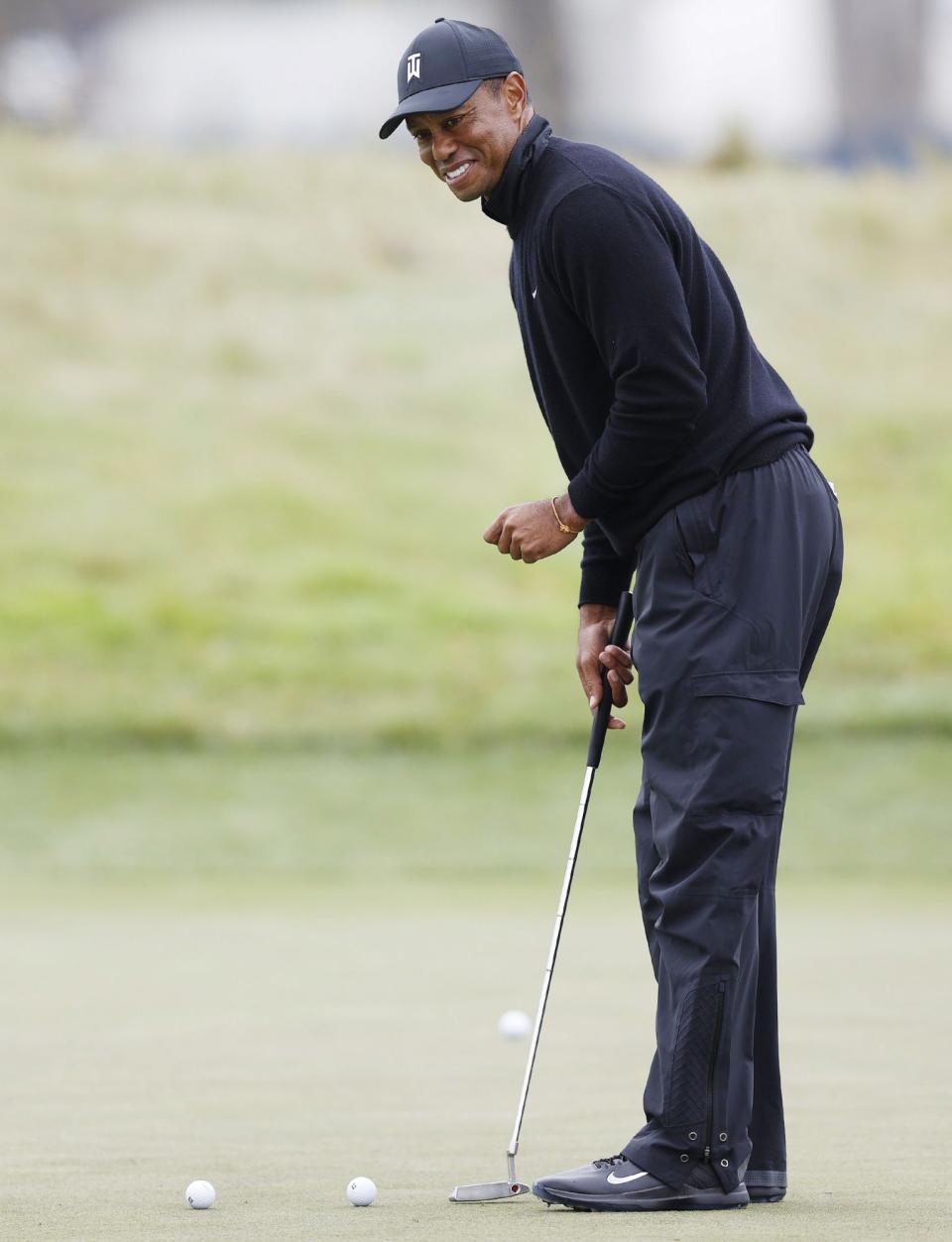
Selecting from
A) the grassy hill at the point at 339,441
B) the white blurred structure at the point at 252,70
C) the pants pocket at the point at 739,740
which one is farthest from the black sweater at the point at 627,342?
the white blurred structure at the point at 252,70

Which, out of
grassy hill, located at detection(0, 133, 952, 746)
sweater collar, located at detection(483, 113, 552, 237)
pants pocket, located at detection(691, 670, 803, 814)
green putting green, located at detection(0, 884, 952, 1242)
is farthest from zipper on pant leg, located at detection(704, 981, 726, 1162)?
grassy hill, located at detection(0, 133, 952, 746)

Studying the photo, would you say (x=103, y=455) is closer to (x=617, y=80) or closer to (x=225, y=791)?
(x=225, y=791)

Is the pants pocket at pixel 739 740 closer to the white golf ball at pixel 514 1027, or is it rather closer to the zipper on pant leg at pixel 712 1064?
the zipper on pant leg at pixel 712 1064

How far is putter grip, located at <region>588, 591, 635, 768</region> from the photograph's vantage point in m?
3.00

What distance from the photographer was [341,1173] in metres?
2.99

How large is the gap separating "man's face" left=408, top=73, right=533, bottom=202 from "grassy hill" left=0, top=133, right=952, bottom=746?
9127 mm

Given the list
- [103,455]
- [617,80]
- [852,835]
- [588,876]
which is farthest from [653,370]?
[617,80]

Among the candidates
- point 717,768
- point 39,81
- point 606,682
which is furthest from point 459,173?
point 39,81

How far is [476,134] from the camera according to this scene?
2.82 meters

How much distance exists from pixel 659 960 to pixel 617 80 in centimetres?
1324

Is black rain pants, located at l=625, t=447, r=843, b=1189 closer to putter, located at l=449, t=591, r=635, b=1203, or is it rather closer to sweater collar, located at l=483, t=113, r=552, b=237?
putter, located at l=449, t=591, r=635, b=1203

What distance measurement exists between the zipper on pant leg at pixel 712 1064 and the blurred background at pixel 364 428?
20.3 ft

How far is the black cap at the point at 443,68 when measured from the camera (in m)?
2.78

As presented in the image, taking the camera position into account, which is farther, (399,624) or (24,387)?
(24,387)
